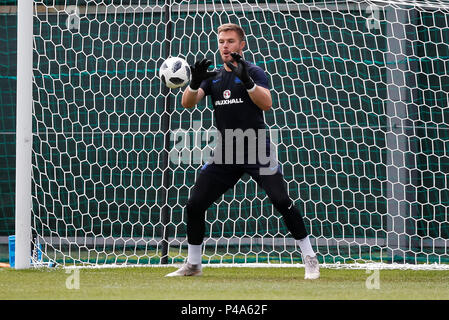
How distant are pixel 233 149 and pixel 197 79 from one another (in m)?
0.59

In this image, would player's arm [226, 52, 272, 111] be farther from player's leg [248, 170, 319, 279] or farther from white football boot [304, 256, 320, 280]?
white football boot [304, 256, 320, 280]

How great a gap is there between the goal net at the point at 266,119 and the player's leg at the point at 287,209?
2054 mm

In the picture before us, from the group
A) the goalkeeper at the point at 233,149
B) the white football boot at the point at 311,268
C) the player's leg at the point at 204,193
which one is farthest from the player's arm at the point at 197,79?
the white football boot at the point at 311,268

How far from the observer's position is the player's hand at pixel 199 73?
6.08 m

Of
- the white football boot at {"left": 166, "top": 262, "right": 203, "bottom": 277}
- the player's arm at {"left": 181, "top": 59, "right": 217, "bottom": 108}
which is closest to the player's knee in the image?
the white football boot at {"left": 166, "top": 262, "right": 203, "bottom": 277}

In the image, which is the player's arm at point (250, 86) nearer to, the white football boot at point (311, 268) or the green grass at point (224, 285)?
the white football boot at point (311, 268)

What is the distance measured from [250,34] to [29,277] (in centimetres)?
358

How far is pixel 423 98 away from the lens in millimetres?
8367

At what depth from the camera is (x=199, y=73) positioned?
6133 mm

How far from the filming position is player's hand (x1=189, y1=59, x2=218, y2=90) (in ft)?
20.0

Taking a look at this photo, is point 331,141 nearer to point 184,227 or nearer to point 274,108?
point 274,108

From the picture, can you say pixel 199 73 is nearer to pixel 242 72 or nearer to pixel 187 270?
pixel 242 72

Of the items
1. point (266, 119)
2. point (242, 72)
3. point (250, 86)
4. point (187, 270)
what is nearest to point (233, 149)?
point (250, 86)

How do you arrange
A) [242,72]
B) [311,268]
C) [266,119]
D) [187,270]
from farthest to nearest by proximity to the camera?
1. [266,119]
2. [187,270]
3. [311,268]
4. [242,72]
